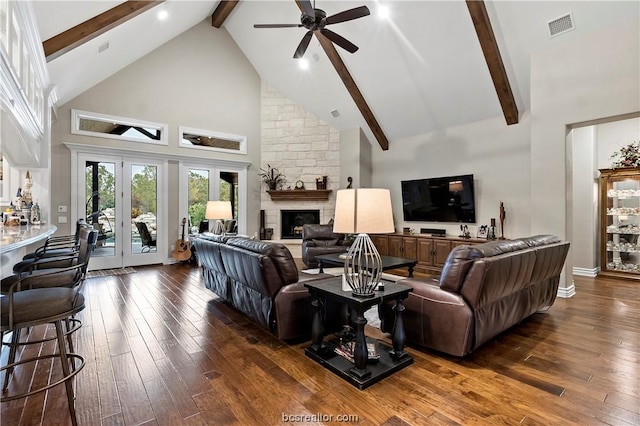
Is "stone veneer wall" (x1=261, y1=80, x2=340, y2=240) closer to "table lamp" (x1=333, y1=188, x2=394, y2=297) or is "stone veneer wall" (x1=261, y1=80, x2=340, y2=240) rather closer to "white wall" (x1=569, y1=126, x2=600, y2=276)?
"white wall" (x1=569, y1=126, x2=600, y2=276)

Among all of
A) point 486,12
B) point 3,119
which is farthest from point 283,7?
point 3,119

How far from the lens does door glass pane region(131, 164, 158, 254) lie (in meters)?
6.66

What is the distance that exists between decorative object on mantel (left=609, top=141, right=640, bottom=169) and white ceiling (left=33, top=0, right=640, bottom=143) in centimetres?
196

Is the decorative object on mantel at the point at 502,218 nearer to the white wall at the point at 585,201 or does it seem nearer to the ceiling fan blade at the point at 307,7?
the white wall at the point at 585,201

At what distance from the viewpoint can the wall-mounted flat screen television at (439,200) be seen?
6.32 m

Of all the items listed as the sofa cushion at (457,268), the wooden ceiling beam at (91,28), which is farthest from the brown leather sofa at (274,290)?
the wooden ceiling beam at (91,28)

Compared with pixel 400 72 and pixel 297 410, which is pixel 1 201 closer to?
pixel 297 410

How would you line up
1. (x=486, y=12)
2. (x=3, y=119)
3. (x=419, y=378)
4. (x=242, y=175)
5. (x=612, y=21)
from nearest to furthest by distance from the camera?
(x=419, y=378) → (x=3, y=119) → (x=612, y=21) → (x=486, y=12) → (x=242, y=175)

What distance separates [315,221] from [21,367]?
632cm

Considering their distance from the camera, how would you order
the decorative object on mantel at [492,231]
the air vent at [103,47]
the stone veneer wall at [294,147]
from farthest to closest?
the stone veneer wall at [294,147] < the decorative object on mantel at [492,231] < the air vent at [103,47]

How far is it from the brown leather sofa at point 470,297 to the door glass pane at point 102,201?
5.83m

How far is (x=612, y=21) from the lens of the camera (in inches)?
159

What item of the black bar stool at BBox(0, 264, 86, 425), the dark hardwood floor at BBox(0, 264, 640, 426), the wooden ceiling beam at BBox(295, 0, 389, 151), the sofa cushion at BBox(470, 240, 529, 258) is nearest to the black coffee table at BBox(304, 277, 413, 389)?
the dark hardwood floor at BBox(0, 264, 640, 426)

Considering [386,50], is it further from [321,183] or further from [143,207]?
[143,207]
